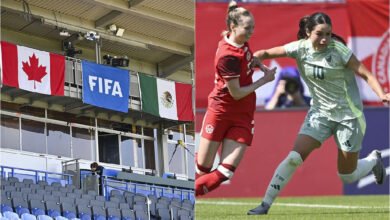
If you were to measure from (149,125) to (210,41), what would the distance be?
3.73 m

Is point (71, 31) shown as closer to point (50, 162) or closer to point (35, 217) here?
point (50, 162)

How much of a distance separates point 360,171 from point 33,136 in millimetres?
1261

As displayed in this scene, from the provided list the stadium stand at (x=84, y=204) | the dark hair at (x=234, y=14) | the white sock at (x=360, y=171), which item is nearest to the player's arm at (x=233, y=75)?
the dark hair at (x=234, y=14)

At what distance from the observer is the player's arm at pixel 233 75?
A: 2.27 meters

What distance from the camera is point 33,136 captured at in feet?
7.29

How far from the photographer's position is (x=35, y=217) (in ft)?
7.64

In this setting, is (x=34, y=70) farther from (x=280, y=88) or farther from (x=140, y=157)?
(x=280, y=88)

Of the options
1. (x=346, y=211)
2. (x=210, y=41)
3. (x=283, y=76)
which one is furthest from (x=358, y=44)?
(x=346, y=211)

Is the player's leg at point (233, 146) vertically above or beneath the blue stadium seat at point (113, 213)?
above

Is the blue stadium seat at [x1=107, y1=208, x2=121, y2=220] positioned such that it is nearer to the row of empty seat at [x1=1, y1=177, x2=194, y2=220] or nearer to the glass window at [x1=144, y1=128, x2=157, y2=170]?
the row of empty seat at [x1=1, y1=177, x2=194, y2=220]

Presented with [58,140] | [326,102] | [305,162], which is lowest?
A: [305,162]

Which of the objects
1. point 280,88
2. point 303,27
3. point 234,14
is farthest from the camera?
point 280,88

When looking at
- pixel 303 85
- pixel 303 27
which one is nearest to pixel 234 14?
pixel 303 27

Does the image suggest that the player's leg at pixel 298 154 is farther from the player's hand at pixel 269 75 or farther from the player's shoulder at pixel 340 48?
the player's hand at pixel 269 75
